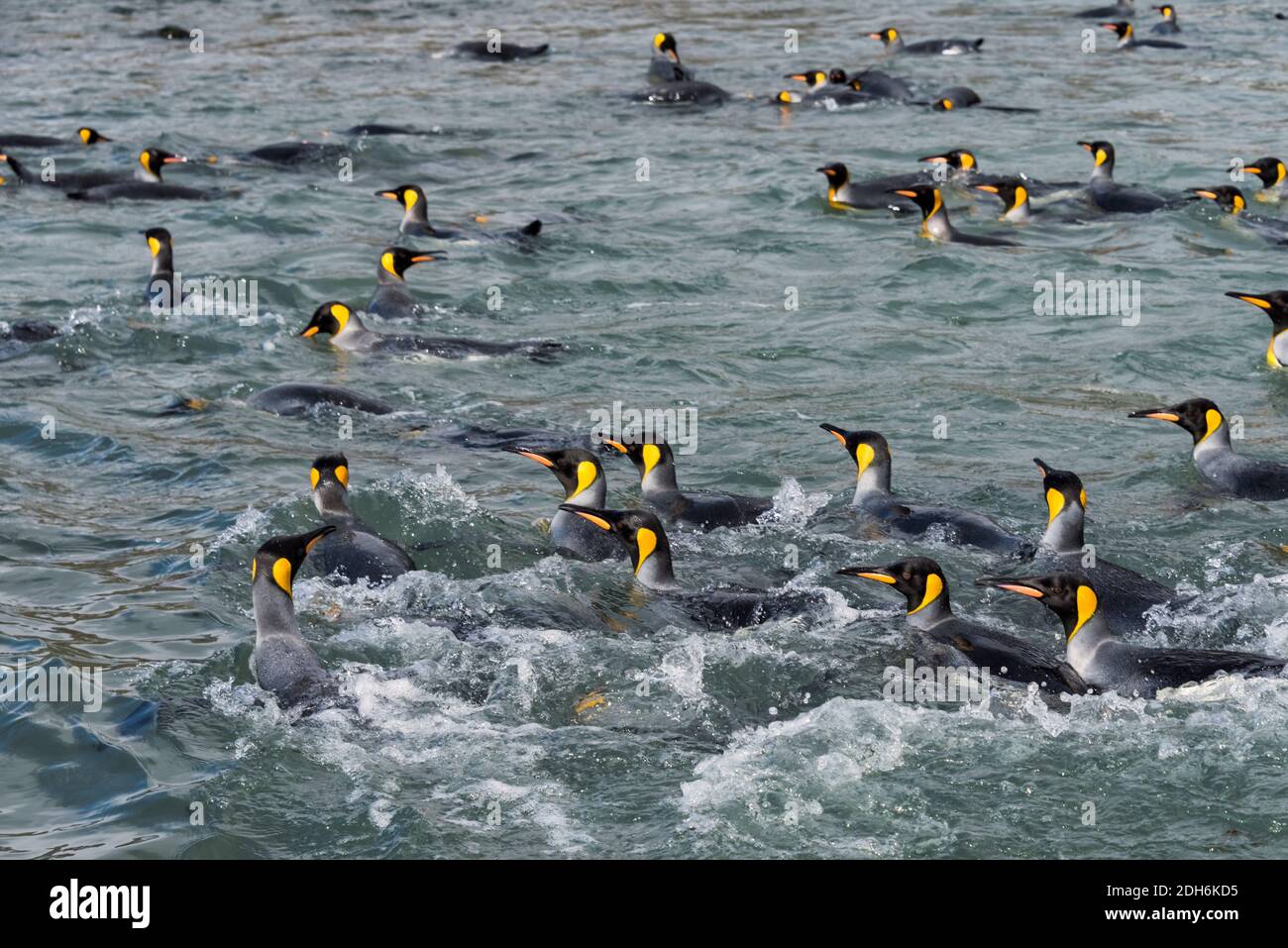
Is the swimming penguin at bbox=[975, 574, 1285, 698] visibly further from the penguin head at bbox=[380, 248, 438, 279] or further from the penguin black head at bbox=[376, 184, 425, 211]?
the penguin black head at bbox=[376, 184, 425, 211]

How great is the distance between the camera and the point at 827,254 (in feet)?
43.5

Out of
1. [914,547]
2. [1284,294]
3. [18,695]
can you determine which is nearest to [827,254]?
[1284,294]

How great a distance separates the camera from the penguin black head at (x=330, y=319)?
1102 cm

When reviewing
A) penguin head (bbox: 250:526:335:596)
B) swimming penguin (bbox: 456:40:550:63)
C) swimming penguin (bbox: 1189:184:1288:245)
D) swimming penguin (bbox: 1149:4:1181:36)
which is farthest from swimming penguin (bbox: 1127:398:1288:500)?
swimming penguin (bbox: 1149:4:1181:36)

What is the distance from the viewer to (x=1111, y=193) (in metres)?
14.0

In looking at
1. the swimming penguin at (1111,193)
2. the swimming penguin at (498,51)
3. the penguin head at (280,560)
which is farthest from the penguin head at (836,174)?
the penguin head at (280,560)

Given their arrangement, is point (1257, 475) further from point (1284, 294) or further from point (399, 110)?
point (399, 110)

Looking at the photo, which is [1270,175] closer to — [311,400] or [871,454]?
[871,454]

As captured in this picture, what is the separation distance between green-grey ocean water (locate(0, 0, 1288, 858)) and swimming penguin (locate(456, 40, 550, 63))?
0.62m

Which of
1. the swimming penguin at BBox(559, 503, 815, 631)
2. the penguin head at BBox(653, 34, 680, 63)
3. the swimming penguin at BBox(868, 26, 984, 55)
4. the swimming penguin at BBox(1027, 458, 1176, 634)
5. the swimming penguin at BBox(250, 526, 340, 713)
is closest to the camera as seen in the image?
the swimming penguin at BBox(250, 526, 340, 713)

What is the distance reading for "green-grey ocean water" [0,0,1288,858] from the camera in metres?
5.61

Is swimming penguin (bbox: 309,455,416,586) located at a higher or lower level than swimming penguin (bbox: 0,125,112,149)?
lower
